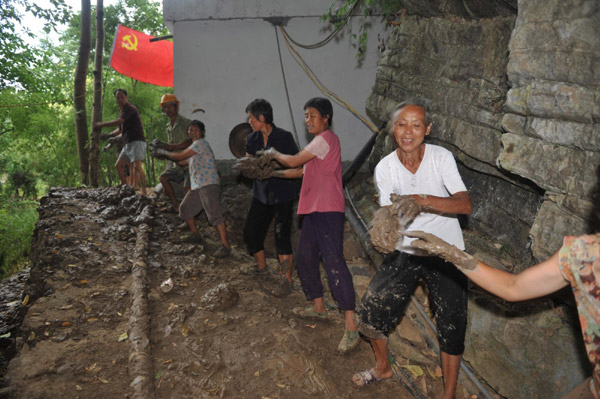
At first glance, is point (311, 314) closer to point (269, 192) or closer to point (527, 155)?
point (269, 192)

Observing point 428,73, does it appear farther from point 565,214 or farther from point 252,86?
point 252,86

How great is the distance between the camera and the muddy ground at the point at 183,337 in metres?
2.92

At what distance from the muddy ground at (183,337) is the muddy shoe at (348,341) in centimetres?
6

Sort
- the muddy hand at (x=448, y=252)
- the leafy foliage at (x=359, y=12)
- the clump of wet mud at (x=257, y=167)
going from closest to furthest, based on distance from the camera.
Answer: the muddy hand at (x=448, y=252)
the clump of wet mud at (x=257, y=167)
the leafy foliage at (x=359, y=12)

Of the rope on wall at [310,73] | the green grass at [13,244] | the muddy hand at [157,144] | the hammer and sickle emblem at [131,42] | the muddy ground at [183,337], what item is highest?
the hammer and sickle emblem at [131,42]

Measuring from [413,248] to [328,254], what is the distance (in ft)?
3.77

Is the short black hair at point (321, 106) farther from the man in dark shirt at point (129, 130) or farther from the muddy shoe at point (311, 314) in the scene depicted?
the man in dark shirt at point (129, 130)

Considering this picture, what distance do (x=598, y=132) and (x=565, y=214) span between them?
55cm

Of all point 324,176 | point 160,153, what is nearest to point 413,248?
point 324,176

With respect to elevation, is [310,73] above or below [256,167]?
above

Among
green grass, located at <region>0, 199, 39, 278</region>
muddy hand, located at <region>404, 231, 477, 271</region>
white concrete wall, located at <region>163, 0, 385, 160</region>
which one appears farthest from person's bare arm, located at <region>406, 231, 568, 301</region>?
green grass, located at <region>0, 199, 39, 278</region>

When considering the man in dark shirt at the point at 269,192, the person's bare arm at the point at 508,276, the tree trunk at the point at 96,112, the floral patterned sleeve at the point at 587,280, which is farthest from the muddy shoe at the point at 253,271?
the tree trunk at the point at 96,112

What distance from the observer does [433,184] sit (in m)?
2.52

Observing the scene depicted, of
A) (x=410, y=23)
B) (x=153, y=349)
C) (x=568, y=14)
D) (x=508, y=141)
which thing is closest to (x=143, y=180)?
(x=153, y=349)
